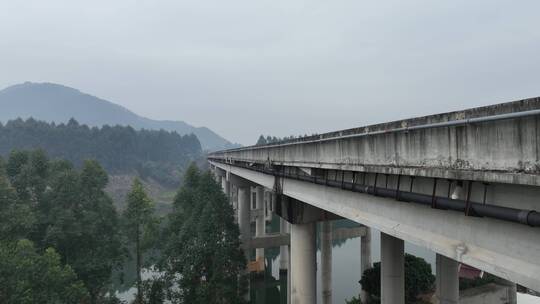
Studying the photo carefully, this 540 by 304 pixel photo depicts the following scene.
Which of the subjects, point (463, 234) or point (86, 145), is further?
point (86, 145)

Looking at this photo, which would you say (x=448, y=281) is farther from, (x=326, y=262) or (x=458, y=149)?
(x=458, y=149)

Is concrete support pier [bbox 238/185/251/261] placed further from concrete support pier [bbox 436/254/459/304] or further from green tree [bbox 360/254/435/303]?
concrete support pier [bbox 436/254/459/304]

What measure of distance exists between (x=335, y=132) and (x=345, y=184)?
6.86 ft

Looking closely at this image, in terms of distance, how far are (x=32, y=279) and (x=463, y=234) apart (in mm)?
26900

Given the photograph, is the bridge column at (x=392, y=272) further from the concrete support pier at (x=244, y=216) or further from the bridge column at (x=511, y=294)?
the concrete support pier at (x=244, y=216)

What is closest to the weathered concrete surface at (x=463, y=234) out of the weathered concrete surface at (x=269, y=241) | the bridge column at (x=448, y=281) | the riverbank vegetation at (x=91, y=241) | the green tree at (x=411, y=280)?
the bridge column at (x=448, y=281)

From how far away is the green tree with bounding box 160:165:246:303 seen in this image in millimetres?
27688

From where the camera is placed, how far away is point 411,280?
26000mm

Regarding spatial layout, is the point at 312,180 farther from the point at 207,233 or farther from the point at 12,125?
the point at 12,125

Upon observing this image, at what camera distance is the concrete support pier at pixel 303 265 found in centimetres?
1744

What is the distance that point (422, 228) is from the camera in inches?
324

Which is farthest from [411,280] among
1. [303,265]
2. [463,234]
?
[463,234]

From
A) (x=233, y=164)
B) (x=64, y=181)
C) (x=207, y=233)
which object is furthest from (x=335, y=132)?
(x=64, y=181)

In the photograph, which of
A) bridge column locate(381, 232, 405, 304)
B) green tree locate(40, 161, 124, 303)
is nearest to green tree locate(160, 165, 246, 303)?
green tree locate(40, 161, 124, 303)
